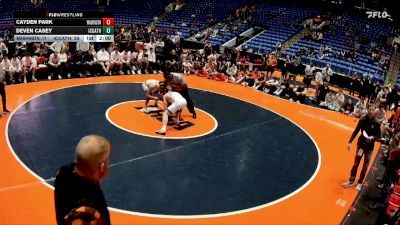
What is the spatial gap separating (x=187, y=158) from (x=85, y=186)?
6.73m

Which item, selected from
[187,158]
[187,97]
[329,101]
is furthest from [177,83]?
[329,101]

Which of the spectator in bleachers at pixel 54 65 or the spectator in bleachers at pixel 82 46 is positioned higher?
the spectator in bleachers at pixel 82 46

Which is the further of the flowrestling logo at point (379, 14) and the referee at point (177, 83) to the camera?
the flowrestling logo at point (379, 14)

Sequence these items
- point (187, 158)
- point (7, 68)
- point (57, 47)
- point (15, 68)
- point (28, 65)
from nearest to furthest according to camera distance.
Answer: point (187, 158), point (7, 68), point (15, 68), point (28, 65), point (57, 47)

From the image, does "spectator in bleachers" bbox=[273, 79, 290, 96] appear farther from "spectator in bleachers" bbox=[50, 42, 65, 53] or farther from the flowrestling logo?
the flowrestling logo

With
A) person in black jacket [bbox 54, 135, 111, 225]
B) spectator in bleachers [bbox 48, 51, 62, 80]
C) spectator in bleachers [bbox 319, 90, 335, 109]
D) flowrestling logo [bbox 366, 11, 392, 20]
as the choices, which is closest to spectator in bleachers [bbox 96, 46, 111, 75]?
spectator in bleachers [bbox 48, 51, 62, 80]

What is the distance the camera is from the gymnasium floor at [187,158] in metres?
7.51

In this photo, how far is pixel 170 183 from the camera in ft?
27.6

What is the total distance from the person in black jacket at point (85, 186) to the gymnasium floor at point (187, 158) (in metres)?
3.91
